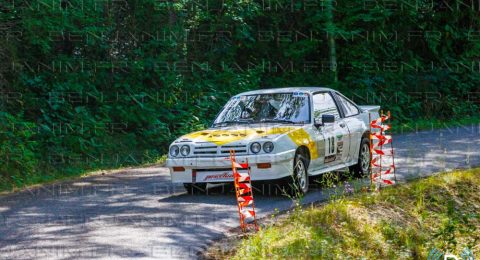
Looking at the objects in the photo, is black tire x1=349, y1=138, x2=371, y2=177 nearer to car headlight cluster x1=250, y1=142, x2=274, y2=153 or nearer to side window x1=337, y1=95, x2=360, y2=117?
side window x1=337, y1=95, x2=360, y2=117

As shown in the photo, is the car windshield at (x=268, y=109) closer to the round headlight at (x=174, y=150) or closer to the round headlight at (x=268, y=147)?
the round headlight at (x=268, y=147)

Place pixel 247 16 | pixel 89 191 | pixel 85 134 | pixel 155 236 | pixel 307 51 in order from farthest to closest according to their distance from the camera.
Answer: pixel 307 51, pixel 247 16, pixel 85 134, pixel 89 191, pixel 155 236

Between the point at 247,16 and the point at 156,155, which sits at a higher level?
the point at 247,16

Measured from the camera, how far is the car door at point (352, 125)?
1362 centimetres

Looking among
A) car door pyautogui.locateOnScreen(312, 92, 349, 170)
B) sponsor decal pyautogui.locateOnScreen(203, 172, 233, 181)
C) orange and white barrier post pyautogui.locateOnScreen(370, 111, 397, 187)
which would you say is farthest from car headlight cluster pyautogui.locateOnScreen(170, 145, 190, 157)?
orange and white barrier post pyautogui.locateOnScreen(370, 111, 397, 187)

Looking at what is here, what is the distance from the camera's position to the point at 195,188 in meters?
12.6

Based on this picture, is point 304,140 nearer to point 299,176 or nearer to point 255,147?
point 299,176

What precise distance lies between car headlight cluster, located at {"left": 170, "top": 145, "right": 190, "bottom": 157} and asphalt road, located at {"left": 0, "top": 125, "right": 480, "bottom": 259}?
70 centimetres

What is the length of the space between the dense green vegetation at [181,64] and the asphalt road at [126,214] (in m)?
2.08

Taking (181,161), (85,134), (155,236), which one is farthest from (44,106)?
(155,236)

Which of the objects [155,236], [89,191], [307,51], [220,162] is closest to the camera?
[155,236]

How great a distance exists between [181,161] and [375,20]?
16864 mm

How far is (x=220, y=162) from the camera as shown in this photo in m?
11.6

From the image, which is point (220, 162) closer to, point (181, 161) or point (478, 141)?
point (181, 161)
